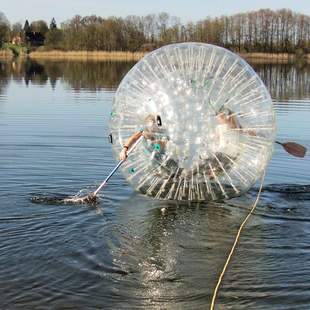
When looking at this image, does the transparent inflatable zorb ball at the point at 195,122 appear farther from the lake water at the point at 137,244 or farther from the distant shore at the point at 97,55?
the distant shore at the point at 97,55

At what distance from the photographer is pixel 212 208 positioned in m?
10.4

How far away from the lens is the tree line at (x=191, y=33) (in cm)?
11519

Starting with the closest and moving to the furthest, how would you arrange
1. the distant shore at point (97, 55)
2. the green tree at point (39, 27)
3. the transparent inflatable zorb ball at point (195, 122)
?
the transparent inflatable zorb ball at point (195, 122) → the distant shore at point (97, 55) → the green tree at point (39, 27)

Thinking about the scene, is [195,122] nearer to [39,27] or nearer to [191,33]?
[191,33]

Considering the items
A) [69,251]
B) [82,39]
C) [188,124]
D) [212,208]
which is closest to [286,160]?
[212,208]

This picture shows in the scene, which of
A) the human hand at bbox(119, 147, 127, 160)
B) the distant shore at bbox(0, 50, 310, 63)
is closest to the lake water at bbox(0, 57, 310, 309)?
the human hand at bbox(119, 147, 127, 160)

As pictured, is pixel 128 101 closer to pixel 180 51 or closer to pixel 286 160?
pixel 180 51

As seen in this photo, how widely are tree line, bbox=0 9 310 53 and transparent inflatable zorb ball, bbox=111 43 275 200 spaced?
3947 inches

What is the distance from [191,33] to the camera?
115 meters

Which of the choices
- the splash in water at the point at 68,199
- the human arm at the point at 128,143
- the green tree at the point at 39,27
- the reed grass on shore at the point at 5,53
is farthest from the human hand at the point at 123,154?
the green tree at the point at 39,27

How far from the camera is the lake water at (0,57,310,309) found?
23.0ft

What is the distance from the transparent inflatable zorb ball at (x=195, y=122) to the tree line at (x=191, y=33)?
10026 cm

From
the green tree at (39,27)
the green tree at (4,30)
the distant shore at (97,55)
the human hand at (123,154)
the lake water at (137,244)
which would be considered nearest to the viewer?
the lake water at (137,244)

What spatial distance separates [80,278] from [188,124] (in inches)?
128
